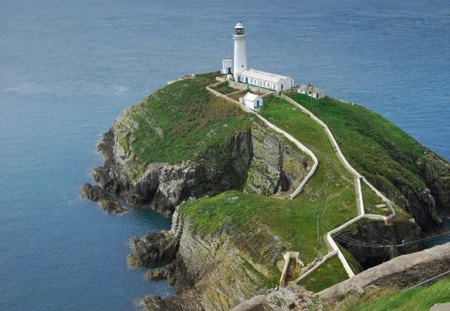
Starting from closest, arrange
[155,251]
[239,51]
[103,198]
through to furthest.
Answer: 1. [155,251]
2. [103,198]
3. [239,51]

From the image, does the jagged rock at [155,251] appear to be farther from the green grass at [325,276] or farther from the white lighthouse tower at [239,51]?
the white lighthouse tower at [239,51]

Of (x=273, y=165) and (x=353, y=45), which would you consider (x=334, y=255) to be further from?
(x=353, y=45)

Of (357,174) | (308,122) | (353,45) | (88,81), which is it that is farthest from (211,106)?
(353,45)

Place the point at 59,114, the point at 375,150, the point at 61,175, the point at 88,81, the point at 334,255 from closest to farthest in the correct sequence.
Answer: the point at 334,255, the point at 375,150, the point at 61,175, the point at 59,114, the point at 88,81

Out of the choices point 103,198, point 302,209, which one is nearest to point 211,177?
point 103,198

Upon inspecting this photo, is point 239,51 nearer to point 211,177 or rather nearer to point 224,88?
point 224,88

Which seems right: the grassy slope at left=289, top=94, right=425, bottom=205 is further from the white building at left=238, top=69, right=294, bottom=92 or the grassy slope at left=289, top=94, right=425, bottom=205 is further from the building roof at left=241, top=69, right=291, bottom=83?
the building roof at left=241, top=69, right=291, bottom=83
